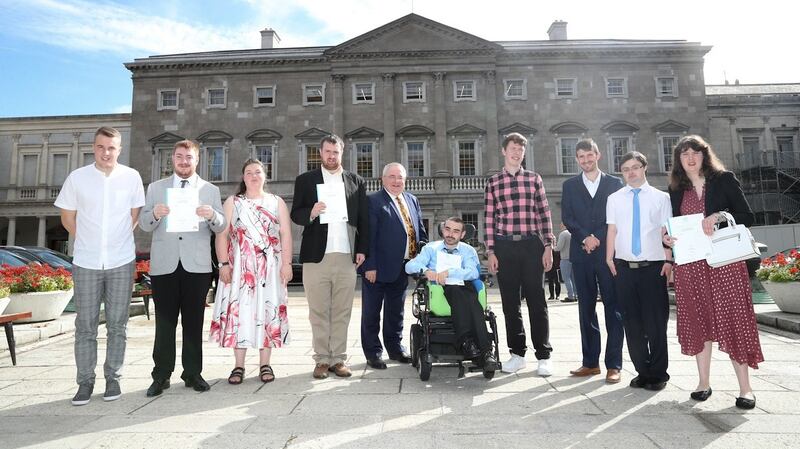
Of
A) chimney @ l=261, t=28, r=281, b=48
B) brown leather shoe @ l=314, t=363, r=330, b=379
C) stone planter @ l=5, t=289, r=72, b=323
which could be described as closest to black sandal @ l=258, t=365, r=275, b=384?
brown leather shoe @ l=314, t=363, r=330, b=379

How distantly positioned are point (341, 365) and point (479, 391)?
58.9 inches

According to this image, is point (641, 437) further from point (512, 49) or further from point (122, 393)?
point (512, 49)

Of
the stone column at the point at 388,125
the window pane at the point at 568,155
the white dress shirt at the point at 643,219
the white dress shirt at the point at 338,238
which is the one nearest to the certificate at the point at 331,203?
the white dress shirt at the point at 338,238

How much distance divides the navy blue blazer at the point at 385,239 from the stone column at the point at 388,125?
2175 centimetres

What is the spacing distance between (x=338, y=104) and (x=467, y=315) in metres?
24.8

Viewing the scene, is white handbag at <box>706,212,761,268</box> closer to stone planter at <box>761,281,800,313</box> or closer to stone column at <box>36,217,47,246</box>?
stone planter at <box>761,281,800,313</box>

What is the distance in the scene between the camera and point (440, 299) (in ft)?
16.3

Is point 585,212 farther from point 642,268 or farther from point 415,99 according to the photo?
point 415,99

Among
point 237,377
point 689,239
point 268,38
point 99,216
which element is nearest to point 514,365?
point 689,239

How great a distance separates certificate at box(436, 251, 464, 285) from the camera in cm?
488

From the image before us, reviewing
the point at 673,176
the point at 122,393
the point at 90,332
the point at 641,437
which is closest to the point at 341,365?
the point at 122,393

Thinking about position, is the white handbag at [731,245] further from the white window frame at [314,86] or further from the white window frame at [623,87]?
the white window frame at [623,87]

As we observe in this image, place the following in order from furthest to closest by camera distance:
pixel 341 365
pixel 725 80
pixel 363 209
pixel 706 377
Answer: pixel 725 80, pixel 363 209, pixel 341 365, pixel 706 377

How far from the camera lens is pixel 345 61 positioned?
1102 inches
